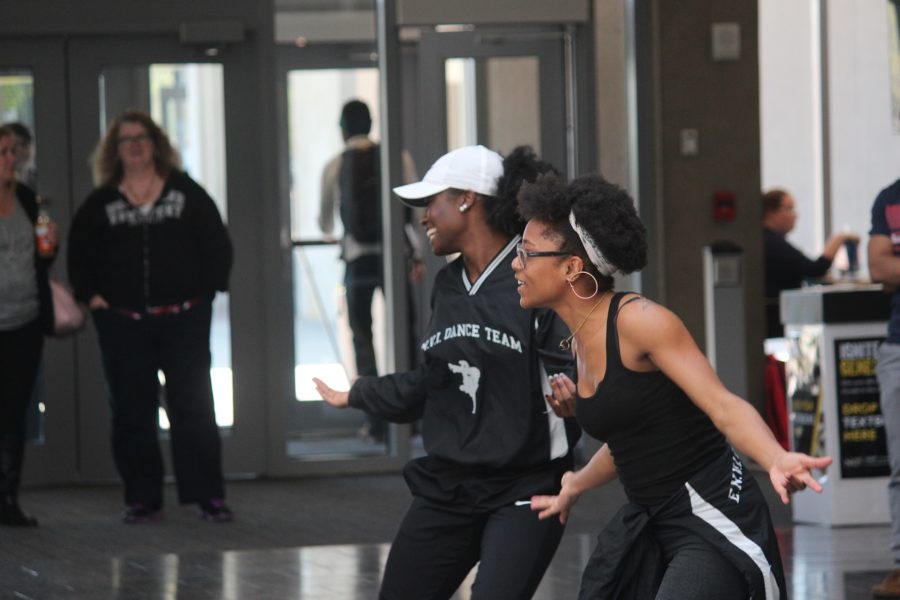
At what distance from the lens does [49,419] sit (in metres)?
9.84

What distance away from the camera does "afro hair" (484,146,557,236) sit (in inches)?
171

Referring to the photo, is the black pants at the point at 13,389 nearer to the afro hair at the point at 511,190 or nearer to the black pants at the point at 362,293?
the black pants at the point at 362,293

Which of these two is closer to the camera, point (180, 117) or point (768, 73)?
point (180, 117)

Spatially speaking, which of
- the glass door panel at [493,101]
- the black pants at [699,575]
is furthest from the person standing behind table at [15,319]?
the black pants at [699,575]

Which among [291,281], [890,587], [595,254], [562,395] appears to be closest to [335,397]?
[562,395]

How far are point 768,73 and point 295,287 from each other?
15.8 ft

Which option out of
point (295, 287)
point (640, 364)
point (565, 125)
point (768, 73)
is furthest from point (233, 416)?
point (640, 364)

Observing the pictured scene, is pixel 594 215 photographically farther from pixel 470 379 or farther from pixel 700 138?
pixel 700 138

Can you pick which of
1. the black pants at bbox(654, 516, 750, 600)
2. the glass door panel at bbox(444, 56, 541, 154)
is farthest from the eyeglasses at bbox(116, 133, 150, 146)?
the black pants at bbox(654, 516, 750, 600)

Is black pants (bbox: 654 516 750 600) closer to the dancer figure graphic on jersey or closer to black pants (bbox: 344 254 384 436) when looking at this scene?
the dancer figure graphic on jersey

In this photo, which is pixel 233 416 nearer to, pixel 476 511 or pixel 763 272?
pixel 763 272

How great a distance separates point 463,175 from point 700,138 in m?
5.91

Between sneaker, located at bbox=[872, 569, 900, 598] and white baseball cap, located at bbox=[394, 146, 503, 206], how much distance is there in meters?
2.77

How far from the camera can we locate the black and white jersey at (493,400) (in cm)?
418
